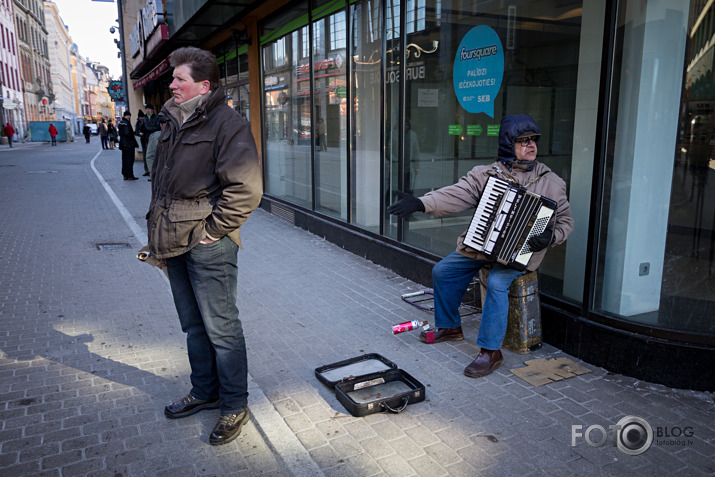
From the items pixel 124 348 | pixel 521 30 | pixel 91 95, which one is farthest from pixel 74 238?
pixel 91 95

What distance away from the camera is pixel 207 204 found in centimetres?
307

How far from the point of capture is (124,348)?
452cm

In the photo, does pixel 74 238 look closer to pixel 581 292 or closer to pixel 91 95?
pixel 581 292

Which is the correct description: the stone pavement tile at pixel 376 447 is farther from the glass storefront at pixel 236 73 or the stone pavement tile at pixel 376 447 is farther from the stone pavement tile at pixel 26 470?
the glass storefront at pixel 236 73

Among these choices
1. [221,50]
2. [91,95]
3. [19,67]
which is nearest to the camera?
[221,50]

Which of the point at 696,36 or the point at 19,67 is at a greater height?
the point at 19,67

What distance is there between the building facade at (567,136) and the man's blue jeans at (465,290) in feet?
2.21

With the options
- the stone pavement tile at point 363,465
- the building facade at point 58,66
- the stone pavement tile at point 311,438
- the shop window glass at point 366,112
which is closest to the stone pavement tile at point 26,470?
the stone pavement tile at point 311,438

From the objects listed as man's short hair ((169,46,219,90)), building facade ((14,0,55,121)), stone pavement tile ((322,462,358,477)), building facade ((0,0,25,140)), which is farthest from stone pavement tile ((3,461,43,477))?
building facade ((14,0,55,121))

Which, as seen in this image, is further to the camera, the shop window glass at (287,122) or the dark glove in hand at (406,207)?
the shop window glass at (287,122)

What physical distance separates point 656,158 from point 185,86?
331 cm

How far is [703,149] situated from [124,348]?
4.78 meters

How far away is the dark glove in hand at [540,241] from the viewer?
390 centimetres

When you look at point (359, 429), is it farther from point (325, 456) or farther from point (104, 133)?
point (104, 133)
